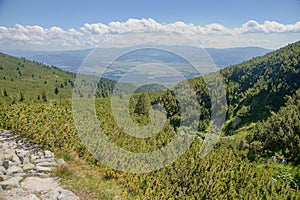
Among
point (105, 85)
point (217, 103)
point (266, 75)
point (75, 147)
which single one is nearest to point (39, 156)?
point (75, 147)

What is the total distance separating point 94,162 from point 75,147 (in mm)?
1970

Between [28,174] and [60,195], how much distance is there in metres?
2.41

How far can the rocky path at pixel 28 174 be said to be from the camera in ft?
31.7

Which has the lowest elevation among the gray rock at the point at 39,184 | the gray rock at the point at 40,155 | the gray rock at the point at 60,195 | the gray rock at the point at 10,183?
the gray rock at the point at 60,195

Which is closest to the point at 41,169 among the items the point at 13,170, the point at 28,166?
the point at 28,166

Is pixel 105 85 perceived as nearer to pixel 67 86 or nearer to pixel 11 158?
pixel 67 86

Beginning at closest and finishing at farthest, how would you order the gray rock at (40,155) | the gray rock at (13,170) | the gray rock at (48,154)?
1. the gray rock at (13,170)
2. the gray rock at (40,155)
3. the gray rock at (48,154)

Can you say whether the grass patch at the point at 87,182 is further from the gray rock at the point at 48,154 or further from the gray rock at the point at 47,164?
the gray rock at the point at 48,154

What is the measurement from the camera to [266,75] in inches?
2532

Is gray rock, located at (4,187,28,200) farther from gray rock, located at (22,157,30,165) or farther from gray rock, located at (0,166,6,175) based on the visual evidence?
gray rock, located at (22,157,30,165)

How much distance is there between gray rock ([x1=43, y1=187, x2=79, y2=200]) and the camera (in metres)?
9.61

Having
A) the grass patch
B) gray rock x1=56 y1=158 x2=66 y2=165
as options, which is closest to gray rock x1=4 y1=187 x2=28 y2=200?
the grass patch

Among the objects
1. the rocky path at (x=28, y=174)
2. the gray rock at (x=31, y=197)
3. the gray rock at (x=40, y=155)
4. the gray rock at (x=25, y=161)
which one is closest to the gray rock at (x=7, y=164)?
the rocky path at (x=28, y=174)

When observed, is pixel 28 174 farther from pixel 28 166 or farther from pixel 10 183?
pixel 10 183
